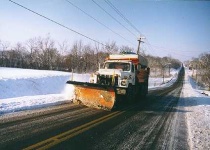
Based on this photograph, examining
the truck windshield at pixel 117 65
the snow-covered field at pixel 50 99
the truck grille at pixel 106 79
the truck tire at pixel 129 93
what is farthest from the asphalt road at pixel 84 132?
the truck windshield at pixel 117 65

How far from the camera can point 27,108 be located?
1052 centimetres

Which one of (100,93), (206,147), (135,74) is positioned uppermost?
(135,74)

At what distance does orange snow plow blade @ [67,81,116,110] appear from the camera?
11.8m

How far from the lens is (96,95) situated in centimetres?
1212

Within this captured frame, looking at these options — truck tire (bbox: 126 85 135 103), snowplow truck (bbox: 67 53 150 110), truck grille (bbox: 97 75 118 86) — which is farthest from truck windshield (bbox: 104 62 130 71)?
truck grille (bbox: 97 75 118 86)

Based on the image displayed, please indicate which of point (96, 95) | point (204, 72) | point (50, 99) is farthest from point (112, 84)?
point (204, 72)

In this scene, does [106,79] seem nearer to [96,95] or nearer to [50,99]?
[96,95]

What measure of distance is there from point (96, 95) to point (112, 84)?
5.19 feet

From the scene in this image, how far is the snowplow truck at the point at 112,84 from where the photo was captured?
11.9 meters

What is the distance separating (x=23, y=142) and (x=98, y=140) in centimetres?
194

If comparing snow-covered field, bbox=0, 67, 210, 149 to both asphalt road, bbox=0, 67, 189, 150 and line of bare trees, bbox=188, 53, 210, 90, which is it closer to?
asphalt road, bbox=0, 67, 189, 150

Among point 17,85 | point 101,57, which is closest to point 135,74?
point 17,85

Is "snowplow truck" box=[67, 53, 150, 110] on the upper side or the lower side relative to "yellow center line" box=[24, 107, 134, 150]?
upper

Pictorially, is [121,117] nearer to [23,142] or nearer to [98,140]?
[98,140]
